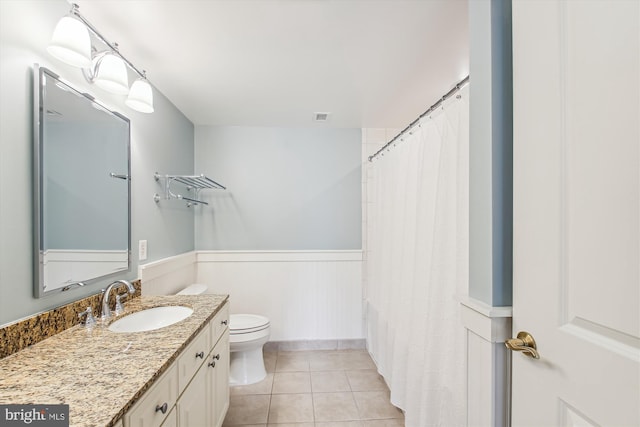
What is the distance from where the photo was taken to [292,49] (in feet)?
5.38

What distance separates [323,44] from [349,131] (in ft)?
4.92

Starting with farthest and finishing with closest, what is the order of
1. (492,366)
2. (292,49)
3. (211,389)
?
(292,49)
(211,389)
(492,366)

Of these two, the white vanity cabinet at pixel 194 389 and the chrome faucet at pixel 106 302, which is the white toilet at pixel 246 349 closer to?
the white vanity cabinet at pixel 194 389

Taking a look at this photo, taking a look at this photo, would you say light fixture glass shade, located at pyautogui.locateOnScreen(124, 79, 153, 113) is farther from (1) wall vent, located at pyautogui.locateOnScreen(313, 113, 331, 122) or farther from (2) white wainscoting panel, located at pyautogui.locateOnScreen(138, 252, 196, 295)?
(1) wall vent, located at pyautogui.locateOnScreen(313, 113, 331, 122)

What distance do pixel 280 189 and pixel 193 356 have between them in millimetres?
1917

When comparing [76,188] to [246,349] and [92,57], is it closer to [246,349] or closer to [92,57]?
[92,57]

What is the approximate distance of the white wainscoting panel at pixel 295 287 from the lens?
293 centimetres

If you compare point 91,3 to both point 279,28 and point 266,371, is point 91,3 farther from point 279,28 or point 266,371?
point 266,371

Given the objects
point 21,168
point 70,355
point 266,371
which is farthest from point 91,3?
point 266,371

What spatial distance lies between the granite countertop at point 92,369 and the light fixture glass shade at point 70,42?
42.7 inches
